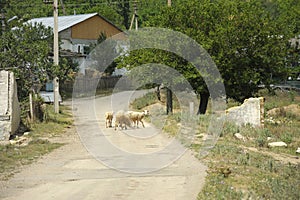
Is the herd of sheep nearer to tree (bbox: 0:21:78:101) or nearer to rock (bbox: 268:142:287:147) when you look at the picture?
tree (bbox: 0:21:78:101)

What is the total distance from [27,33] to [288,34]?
14.9 meters

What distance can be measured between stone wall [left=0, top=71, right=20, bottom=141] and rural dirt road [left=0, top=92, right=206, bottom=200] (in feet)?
6.97

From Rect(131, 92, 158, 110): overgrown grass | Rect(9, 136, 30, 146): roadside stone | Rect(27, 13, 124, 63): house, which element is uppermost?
Rect(27, 13, 124, 63): house

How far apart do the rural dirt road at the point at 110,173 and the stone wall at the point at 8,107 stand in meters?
2.13

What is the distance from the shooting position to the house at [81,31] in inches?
2258

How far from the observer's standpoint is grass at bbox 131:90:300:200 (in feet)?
35.6

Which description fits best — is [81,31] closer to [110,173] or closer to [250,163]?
[250,163]

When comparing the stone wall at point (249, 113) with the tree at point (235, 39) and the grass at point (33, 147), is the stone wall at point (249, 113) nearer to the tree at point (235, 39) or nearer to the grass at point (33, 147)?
the tree at point (235, 39)

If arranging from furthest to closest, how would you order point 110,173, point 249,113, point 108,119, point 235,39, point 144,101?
1. point 144,101
2. point 235,39
3. point 108,119
4. point 249,113
5. point 110,173

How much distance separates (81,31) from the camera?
196 feet

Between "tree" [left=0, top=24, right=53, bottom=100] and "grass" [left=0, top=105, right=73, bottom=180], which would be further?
"tree" [left=0, top=24, right=53, bottom=100]

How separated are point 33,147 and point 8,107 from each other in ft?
9.02

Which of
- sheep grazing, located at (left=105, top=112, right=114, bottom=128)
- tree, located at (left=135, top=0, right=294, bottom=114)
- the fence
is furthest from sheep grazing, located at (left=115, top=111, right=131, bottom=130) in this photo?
the fence

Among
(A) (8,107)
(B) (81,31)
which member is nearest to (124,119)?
(A) (8,107)
